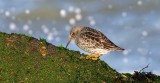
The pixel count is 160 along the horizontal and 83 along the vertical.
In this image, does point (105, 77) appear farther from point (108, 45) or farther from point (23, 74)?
point (23, 74)

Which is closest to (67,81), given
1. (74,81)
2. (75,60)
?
(74,81)

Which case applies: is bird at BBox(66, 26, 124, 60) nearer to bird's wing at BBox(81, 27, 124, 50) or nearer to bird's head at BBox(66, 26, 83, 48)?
bird's wing at BBox(81, 27, 124, 50)

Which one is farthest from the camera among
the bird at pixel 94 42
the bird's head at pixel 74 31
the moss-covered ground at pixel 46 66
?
the bird's head at pixel 74 31

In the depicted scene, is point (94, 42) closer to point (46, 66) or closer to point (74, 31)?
point (74, 31)

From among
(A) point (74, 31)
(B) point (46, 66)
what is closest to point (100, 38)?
(A) point (74, 31)

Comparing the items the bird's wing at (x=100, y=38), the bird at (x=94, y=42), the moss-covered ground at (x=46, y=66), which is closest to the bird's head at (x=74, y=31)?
the bird at (x=94, y=42)

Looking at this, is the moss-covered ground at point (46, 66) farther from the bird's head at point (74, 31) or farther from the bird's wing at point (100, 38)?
the bird's wing at point (100, 38)
